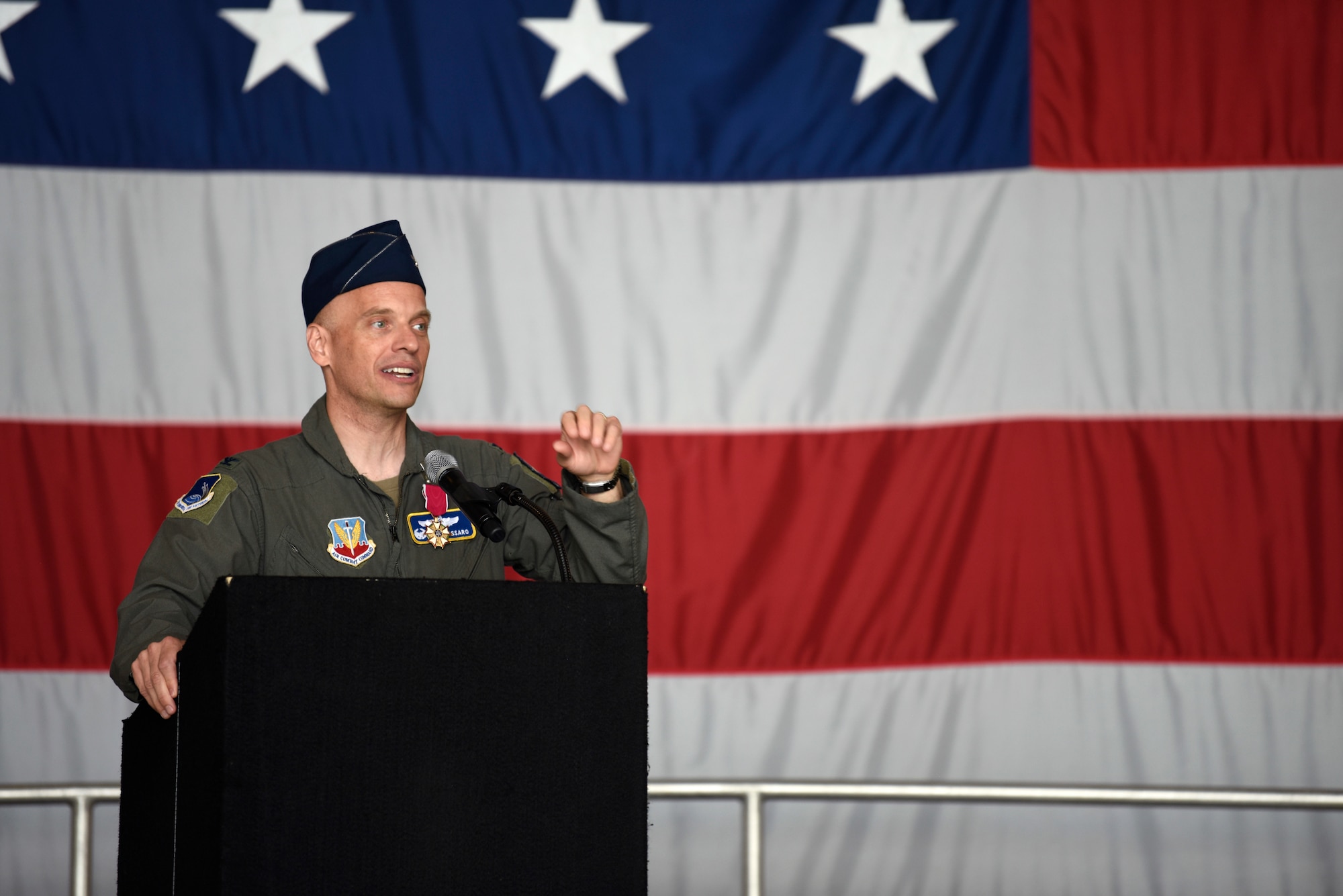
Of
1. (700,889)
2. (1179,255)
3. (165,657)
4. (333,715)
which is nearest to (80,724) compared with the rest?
(700,889)

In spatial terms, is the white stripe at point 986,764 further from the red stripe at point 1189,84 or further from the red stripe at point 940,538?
the red stripe at point 1189,84

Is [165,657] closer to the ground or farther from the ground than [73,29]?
closer to the ground

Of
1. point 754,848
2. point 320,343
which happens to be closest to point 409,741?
point 320,343

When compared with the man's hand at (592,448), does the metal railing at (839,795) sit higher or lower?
lower

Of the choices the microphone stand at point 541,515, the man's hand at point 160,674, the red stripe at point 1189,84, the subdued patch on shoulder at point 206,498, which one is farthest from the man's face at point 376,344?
the red stripe at point 1189,84

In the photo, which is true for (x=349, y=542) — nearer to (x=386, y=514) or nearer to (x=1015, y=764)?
(x=386, y=514)

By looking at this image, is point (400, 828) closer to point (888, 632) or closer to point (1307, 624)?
point (888, 632)

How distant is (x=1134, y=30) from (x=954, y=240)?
2.11ft

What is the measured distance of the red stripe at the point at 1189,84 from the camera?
2857 mm

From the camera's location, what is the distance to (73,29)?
2.88 metres

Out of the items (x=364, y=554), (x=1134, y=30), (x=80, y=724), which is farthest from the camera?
(x=1134, y=30)

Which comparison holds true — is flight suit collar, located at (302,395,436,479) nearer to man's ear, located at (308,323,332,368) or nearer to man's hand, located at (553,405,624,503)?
man's ear, located at (308,323,332,368)

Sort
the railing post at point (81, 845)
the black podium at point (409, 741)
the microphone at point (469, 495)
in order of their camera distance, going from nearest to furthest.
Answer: the black podium at point (409, 741) < the microphone at point (469, 495) < the railing post at point (81, 845)

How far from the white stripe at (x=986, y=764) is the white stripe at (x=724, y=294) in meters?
0.61
